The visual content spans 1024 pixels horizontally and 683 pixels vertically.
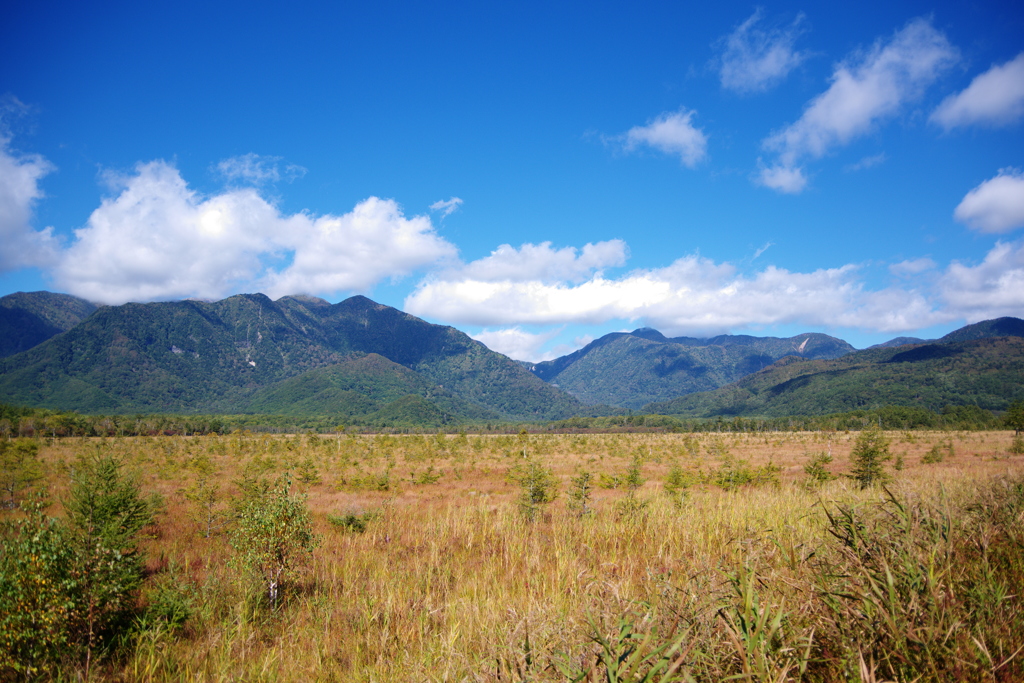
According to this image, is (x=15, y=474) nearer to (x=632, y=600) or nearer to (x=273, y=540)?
(x=273, y=540)

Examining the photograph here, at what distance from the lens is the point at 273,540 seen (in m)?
6.41

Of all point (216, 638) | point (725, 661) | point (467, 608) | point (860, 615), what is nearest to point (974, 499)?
point (860, 615)

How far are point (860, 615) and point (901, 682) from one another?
32 cm

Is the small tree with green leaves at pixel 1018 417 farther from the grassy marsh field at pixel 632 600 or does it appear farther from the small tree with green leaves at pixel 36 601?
the small tree with green leaves at pixel 36 601

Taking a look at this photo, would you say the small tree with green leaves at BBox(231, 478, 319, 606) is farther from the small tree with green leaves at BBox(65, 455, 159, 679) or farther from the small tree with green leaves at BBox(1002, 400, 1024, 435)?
the small tree with green leaves at BBox(1002, 400, 1024, 435)

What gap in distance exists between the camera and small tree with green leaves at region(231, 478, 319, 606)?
6.33 metres

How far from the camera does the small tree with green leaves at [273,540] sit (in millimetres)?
6328

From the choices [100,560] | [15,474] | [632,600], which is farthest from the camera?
[15,474]

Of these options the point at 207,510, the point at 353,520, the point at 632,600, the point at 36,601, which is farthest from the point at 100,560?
Result: the point at 207,510

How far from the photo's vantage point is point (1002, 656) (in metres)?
1.86

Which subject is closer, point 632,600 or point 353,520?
point 632,600

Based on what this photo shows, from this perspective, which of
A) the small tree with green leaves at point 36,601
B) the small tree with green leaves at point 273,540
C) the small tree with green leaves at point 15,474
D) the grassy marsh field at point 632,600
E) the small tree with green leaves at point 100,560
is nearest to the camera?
the grassy marsh field at point 632,600

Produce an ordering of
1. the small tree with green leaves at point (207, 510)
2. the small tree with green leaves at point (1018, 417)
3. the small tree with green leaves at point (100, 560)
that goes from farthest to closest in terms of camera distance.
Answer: the small tree with green leaves at point (1018, 417)
the small tree with green leaves at point (207, 510)
the small tree with green leaves at point (100, 560)

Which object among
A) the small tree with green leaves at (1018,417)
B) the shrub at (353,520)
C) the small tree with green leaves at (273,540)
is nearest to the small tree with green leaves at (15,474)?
the shrub at (353,520)
